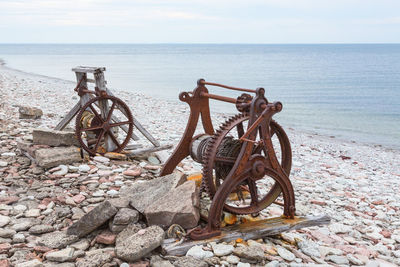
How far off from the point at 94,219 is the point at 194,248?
120 cm

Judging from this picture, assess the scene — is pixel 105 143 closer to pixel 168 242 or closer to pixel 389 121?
pixel 168 242

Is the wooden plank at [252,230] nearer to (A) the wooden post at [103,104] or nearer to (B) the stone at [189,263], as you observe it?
(B) the stone at [189,263]

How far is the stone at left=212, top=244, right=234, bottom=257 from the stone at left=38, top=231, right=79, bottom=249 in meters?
1.61

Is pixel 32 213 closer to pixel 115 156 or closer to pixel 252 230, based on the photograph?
pixel 115 156

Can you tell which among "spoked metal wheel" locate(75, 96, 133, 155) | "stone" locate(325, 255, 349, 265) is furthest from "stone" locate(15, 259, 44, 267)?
"spoked metal wheel" locate(75, 96, 133, 155)

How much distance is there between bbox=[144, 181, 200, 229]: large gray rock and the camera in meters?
4.61

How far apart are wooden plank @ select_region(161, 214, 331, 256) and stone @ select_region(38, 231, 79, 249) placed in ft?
3.60

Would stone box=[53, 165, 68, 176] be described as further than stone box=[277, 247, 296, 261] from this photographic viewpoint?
Yes

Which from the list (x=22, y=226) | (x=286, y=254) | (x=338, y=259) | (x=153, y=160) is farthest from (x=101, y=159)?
(x=338, y=259)

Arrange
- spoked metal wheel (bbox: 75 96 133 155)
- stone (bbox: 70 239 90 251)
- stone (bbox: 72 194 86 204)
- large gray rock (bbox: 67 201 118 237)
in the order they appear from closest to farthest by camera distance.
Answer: stone (bbox: 70 239 90 251) < large gray rock (bbox: 67 201 118 237) < stone (bbox: 72 194 86 204) < spoked metal wheel (bbox: 75 96 133 155)

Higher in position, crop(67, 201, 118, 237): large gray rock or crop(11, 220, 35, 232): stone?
crop(67, 201, 118, 237): large gray rock

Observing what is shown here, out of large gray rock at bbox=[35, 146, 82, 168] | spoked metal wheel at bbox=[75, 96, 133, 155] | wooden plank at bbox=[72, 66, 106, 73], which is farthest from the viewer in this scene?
wooden plank at bbox=[72, 66, 106, 73]

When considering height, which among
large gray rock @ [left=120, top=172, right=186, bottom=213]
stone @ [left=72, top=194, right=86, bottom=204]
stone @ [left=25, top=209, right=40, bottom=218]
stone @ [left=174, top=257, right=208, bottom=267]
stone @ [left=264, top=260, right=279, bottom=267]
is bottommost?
stone @ [left=264, top=260, right=279, bottom=267]

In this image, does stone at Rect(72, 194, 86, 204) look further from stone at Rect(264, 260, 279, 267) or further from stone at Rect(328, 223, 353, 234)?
stone at Rect(328, 223, 353, 234)
